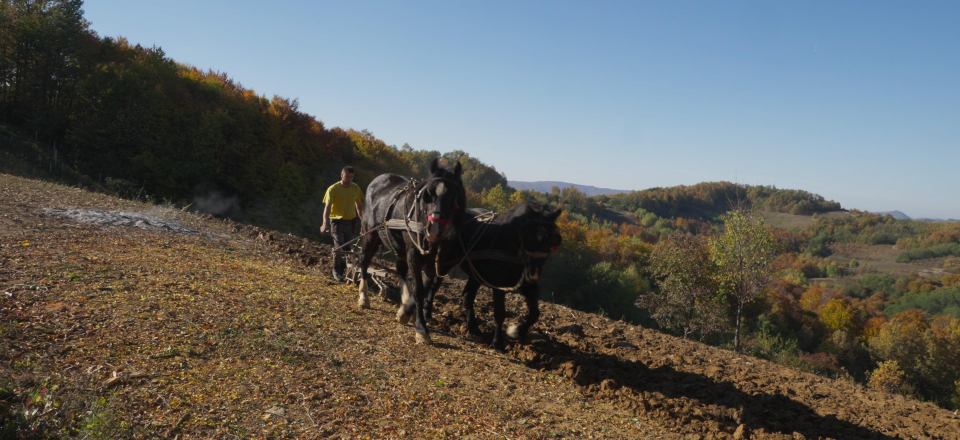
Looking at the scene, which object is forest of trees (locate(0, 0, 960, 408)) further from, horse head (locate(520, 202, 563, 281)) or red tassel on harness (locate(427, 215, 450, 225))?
red tassel on harness (locate(427, 215, 450, 225))

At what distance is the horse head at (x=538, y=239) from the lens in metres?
5.93

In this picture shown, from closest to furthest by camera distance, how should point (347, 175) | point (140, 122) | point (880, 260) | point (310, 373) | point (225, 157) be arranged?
point (310, 373)
point (347, 175)
point (140, 122)
point (225, 157)
point (880, 260)

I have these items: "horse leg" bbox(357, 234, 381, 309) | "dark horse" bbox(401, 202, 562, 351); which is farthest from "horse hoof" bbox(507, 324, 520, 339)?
"horse leg" bbox(357, 234, 381, 309)

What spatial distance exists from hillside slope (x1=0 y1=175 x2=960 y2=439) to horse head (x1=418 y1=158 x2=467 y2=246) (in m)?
1.47

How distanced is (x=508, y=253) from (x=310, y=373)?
2.84 meters

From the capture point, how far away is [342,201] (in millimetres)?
8750

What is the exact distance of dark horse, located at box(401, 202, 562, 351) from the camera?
5.99m

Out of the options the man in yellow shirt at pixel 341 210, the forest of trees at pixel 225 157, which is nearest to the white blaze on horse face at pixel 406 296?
the man in yellow shirt at pixel 341 210

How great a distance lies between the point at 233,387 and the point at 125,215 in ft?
28.9

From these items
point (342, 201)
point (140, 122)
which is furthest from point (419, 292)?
point (140, 122)

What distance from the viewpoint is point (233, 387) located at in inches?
157

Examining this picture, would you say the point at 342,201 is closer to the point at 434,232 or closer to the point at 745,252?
the point at 434,232

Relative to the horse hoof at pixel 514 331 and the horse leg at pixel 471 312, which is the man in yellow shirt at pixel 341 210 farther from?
the horse hoof at pixel 514 331

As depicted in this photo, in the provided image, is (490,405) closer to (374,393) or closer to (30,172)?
(374,393)
